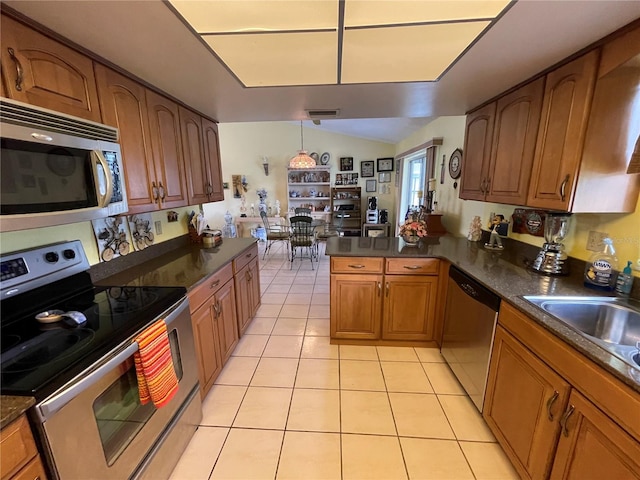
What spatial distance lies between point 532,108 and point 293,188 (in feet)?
18.3

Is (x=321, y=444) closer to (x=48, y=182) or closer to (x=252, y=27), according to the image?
(x=48, y=182)

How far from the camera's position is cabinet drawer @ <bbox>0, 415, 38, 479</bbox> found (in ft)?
2.32

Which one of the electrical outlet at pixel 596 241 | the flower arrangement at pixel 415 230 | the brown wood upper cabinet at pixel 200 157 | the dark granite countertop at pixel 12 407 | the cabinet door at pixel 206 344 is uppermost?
the brown wood upper cabinet at pixel 200 157

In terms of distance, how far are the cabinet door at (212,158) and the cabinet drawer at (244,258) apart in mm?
613

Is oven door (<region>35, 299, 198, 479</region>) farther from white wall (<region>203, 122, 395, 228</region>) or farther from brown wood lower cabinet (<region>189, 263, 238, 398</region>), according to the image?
white wall (<region>203, 122, 395, 228</region>)

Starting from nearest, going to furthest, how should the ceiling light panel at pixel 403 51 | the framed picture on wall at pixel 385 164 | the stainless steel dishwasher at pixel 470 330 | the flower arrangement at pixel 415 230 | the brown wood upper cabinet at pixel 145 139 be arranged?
the ceiling light panel at pixel 403 51, the brown wood upper cabinet at pixel 145 139, the stainless steel dishwasher at pixel 470 330, the flower arrangement at pixel 415 230, the framed picture on wall at pixel 385 164

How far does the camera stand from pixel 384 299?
2320 mm

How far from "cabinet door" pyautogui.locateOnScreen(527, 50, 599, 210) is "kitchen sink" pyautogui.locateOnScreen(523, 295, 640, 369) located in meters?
0.49

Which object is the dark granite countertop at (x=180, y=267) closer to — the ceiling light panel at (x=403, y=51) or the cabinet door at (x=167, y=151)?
the cabinet door at (x=167, y=151)

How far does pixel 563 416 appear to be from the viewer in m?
1.04

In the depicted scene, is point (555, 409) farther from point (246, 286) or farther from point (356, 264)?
point (246, 286)

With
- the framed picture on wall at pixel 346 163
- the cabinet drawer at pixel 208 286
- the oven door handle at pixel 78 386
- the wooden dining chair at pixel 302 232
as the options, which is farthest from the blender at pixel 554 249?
the framed picture on wall at pixel 346 163

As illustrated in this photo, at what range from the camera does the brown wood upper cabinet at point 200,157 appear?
2203mm

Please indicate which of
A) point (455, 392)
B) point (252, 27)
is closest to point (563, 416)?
point (455, 392)
